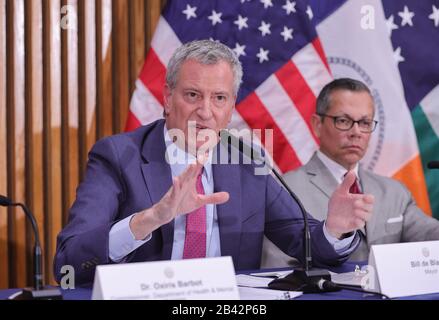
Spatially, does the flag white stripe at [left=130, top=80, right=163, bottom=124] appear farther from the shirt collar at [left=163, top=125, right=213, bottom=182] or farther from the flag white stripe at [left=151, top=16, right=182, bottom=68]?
the shirt collar at [left=163, top=125, right=213, bottom=182]

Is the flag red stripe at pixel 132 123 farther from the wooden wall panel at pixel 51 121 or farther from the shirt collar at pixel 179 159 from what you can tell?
the shirt collar at pixel 179 159

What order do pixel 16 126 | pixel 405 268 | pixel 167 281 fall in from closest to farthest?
pixel 167 281 < pixel 405 268 < pixel 16 126

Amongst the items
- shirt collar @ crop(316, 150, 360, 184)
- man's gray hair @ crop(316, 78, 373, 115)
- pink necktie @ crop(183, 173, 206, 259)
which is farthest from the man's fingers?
man's gray hair @ crop(316, 78, 373, 115)

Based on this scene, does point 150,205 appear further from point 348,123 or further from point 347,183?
point 348,123

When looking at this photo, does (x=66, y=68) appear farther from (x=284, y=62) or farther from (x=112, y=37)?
(x=284, y=62)

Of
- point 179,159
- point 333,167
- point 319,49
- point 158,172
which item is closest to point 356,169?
point 333,167

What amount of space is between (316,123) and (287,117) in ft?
0.49

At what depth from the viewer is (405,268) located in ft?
5.35

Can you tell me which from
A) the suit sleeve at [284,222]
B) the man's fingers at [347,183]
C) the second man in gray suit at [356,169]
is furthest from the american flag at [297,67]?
the man's fingers at [347,183]

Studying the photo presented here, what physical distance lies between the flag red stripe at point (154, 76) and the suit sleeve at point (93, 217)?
0.96m

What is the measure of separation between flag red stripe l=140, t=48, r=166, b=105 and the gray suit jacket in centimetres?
71

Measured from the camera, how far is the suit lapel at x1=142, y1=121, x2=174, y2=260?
2119 millimetres

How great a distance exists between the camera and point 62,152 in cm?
311

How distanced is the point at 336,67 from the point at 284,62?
26cm
